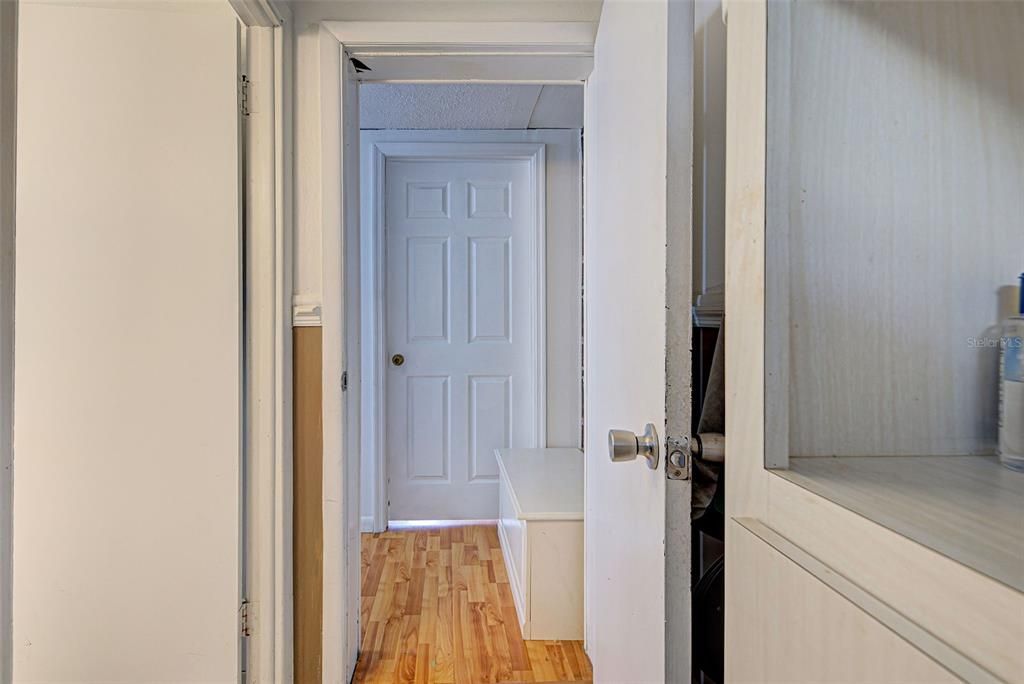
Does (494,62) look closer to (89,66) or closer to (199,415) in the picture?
(89,66)

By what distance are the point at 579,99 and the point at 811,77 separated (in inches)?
88.9

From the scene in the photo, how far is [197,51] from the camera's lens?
1488mm

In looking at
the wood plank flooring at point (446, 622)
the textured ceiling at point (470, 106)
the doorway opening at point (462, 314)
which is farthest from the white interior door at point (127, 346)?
the doorway opening at point (462, 314)

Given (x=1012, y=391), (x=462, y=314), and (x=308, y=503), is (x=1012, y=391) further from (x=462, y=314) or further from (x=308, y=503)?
(x=462, y=314)

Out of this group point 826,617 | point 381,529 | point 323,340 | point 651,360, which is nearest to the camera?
point 826,617

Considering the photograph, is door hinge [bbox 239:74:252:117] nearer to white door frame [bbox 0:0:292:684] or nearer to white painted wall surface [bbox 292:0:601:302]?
white door frame [bbox 0:0:292:684]

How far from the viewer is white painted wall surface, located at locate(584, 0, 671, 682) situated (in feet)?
2.73

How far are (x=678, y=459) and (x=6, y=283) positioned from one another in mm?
932

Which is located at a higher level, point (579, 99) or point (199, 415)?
point (579, 99)

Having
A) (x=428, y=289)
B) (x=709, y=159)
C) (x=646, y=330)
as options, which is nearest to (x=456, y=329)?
(x=428, y=289)

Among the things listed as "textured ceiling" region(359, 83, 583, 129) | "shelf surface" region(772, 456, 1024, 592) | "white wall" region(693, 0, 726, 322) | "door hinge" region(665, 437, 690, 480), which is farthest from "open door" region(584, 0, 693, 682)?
"textured ceiling" region(359, 83, 583, 129)

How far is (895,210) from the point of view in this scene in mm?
561

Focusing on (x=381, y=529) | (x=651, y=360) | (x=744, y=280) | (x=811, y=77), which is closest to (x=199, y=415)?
(x=651, y=360)

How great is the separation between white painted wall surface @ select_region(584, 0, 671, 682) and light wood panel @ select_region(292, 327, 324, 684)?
0.77 metres
